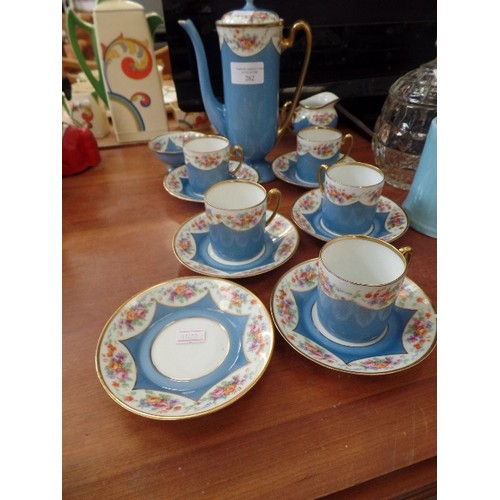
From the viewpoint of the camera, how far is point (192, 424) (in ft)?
1.16

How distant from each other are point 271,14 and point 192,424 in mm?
643

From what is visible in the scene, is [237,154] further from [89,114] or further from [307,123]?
[89,114]

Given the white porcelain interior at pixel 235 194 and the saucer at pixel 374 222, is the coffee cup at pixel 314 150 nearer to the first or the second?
the saucer at pixel 374 222

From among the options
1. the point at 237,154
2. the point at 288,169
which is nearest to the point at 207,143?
the point at 237,154

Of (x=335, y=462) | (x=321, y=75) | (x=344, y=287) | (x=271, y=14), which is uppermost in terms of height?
(x=271, y=14)

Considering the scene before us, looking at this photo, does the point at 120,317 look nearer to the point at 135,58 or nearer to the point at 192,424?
the point at 192,424

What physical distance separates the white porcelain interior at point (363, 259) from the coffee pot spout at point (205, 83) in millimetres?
422

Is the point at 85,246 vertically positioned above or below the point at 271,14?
below

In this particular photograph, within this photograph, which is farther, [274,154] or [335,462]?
[274,154]

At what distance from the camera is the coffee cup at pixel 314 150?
708mm

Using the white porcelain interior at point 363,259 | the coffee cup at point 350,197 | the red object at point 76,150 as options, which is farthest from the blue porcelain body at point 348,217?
the red object at point 76,150

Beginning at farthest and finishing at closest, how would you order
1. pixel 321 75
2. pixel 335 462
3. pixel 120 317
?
pixel 321 75, pixel 120 317, pixel 335 462

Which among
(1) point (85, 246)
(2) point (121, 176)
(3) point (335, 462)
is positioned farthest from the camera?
(2) point (121, 176)

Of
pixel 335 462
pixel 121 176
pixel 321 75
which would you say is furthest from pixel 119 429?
pixel 321 75
